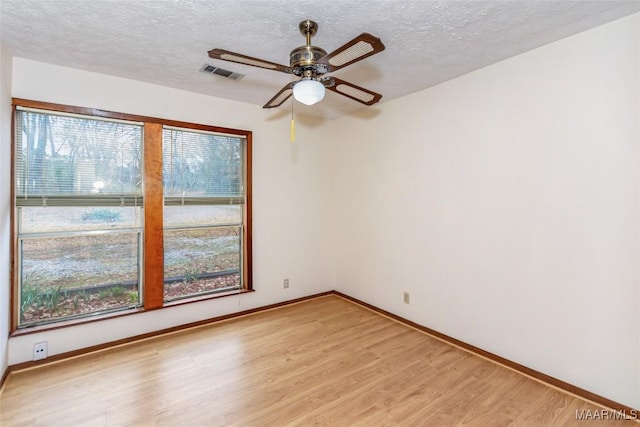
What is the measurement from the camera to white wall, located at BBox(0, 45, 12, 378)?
2205 millimetres

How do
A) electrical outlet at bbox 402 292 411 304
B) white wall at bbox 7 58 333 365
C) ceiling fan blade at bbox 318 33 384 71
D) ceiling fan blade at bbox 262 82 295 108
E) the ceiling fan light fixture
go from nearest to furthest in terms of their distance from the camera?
ceiling fan blade at bbox 318 33 384 71 < the ceiling fan light fixture < ceiling fan blade at bbox 262 82 295 108 < white wall at bbox 7 58 333 365 < electrical outlet at bbox 402 292 411 304

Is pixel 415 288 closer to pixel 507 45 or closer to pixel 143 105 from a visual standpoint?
pixel 507 45

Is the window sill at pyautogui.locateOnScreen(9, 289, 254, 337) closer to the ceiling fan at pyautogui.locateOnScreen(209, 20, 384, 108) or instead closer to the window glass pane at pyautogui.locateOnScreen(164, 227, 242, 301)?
the window glass pane at pyautogui.locateOnScreen(164, 227, 242, 301)

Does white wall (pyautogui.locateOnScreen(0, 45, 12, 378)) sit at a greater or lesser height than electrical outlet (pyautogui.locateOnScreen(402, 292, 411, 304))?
greater

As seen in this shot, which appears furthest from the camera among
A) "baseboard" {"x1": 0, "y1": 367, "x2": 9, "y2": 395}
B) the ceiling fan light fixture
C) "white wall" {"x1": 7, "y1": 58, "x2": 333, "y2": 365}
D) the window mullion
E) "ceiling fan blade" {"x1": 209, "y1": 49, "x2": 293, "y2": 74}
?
the window mullion

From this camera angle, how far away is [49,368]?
2.47 metres

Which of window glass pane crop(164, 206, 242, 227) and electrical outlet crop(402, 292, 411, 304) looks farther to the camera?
electrical outlet crop(402, 292, 411, 304)

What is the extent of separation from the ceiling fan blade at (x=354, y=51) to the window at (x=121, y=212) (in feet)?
6.72

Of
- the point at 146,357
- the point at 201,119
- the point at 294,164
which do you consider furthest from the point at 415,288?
the point at 201,119

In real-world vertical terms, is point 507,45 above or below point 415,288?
above

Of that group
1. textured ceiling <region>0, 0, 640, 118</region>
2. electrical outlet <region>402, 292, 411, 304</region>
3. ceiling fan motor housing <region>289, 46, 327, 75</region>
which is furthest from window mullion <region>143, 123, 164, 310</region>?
electrical outlet <region>402, 292, 411, 304</region>

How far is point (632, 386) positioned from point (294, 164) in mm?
3701

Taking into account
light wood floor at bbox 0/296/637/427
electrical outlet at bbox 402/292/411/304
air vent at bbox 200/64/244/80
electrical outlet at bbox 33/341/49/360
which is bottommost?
light wood floor at bbox 0/296/637/427

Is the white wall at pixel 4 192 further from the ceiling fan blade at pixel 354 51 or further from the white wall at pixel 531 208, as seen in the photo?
the white wall at pixel 531 208
